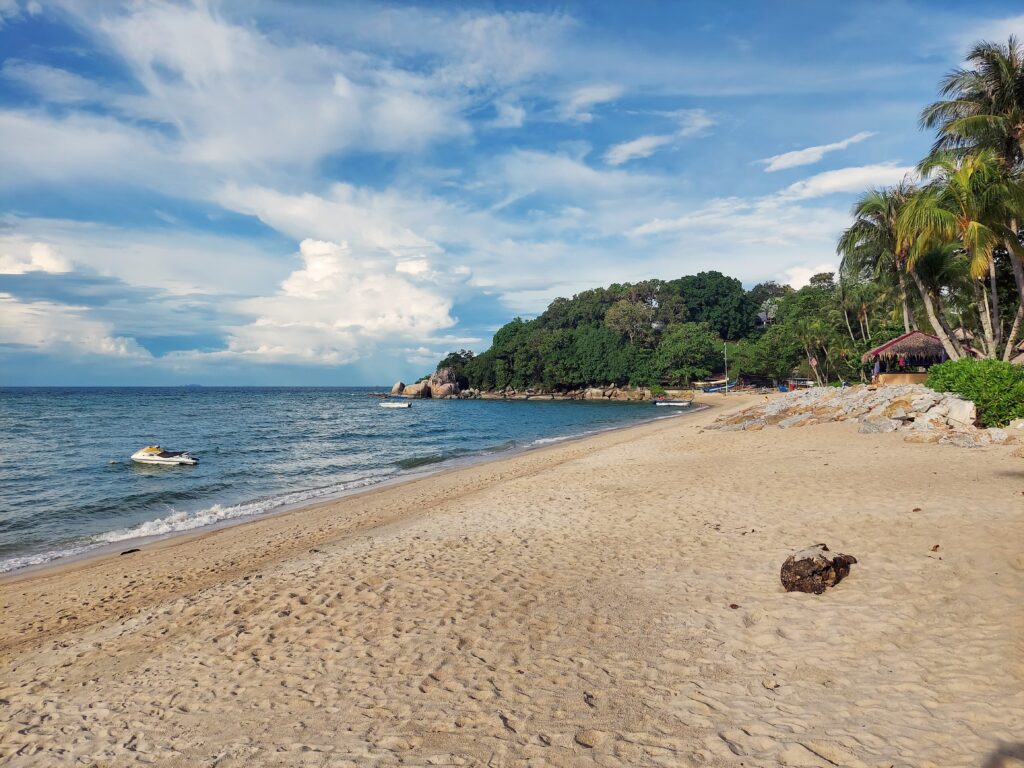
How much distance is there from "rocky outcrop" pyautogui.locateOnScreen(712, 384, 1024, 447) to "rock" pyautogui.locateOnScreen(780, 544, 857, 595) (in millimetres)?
11475

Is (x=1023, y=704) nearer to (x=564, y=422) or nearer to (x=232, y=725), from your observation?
(x=232, y=725)

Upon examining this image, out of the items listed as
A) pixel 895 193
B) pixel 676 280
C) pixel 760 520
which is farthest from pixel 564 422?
pixel 676 280

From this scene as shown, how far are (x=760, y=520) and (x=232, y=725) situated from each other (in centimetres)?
820

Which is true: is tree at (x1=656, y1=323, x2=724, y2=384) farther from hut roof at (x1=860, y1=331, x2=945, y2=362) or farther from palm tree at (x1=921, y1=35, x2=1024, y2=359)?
palm tree at (x1=921, y1=35, x2=1024, y2=359)

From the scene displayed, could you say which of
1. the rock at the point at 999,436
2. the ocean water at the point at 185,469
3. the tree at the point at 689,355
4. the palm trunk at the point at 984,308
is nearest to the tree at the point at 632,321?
the tree at the point at 689,355

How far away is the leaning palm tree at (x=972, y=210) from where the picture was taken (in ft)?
65.0

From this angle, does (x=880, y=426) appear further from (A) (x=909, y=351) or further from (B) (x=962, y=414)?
(A) (x=909, y=351)

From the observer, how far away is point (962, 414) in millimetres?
17203

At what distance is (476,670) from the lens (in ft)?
17.3

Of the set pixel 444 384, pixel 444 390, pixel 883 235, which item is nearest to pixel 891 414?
pixel 883 235

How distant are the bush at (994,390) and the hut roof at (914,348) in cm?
1425

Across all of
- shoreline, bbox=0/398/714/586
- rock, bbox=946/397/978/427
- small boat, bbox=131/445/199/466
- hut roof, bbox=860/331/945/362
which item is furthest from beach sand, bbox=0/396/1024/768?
hut roof, bbox=860/331/945/362

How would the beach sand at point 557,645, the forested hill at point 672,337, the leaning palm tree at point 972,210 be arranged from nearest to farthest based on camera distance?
the beach sand at point 557,645, the leaning palm tree at point 972,210, the forested hill at point 672,337

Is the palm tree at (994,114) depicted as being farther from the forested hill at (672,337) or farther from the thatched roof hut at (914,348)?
the forested hill at (672,337)
